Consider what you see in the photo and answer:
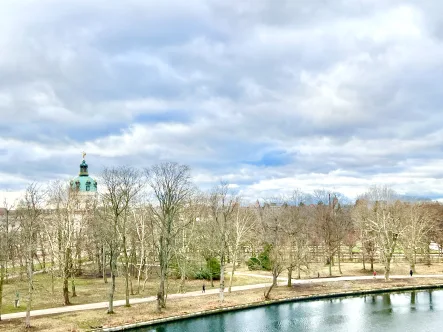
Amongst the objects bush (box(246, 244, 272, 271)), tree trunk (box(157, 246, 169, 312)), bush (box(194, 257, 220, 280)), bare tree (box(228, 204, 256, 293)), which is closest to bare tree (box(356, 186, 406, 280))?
bush (box(246, 244, 272, 271))

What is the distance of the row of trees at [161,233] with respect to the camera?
4494cm

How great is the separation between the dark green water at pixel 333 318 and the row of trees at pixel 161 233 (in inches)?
159

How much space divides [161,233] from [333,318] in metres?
20.3

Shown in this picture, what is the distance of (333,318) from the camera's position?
44.2 meters

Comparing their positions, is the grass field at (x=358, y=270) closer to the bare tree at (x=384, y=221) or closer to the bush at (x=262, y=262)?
the bush at (x=262, y=262)

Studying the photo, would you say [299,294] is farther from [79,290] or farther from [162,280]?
[79,290]

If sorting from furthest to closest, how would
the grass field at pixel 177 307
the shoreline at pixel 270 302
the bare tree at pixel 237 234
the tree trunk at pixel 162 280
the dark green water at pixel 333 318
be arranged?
the bare tree at pixel 237 234
the tree trunk at pixel 162 280
the dark green water at pixel 333 318
the shoreline at pixel 270 302
the grass field at pixel 177 307

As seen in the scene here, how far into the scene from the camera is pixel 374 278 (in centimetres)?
6341

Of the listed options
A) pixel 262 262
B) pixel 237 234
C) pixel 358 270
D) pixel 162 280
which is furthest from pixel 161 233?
pixel 358 270

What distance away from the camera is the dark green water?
40219 millimetres

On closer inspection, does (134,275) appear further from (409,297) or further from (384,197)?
(384,197)

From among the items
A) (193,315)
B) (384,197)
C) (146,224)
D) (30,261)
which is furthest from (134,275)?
(384,197)

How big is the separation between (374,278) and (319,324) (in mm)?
25363

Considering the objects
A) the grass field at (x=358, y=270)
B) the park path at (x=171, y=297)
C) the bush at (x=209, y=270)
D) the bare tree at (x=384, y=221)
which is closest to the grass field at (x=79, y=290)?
the bush at (x=209, y=270)
